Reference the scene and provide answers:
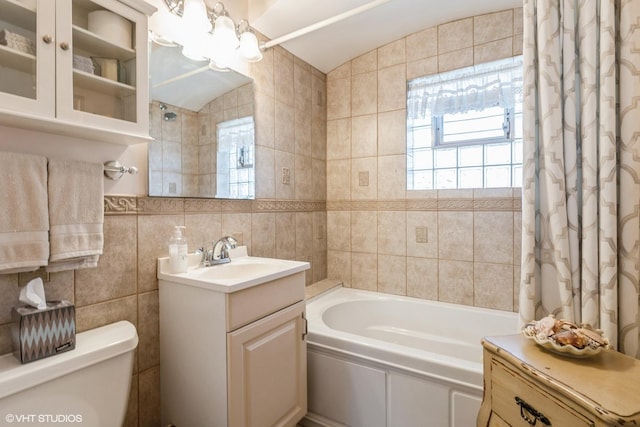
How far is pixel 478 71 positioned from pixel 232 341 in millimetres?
2261

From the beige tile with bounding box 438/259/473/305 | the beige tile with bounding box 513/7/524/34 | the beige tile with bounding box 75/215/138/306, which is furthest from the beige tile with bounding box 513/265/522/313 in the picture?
the beige tile with bounding box 75/215/138/306

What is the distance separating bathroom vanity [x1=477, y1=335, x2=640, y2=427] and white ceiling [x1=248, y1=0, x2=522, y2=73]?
74.3 inches

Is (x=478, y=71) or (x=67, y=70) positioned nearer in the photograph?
(x=67, y=70)

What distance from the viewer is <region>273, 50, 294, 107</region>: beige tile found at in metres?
2.17

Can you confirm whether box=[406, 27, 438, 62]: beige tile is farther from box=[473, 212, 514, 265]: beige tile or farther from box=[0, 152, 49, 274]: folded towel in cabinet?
box=[0, 152, 49, 274]: folded towel in cabinet

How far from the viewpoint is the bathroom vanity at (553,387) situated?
2.55ft

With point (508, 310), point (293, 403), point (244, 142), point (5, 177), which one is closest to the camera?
point (5, 177)

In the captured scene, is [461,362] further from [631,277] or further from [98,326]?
[98,326]

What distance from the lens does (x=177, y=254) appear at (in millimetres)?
1391

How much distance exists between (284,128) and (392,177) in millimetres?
901

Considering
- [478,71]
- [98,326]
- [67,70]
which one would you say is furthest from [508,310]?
[67,70]

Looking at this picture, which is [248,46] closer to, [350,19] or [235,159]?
[235,159]

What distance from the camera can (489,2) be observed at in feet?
6.55

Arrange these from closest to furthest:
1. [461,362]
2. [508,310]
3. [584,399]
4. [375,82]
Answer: [584,399], [461,362], [508,310], [375,82]
